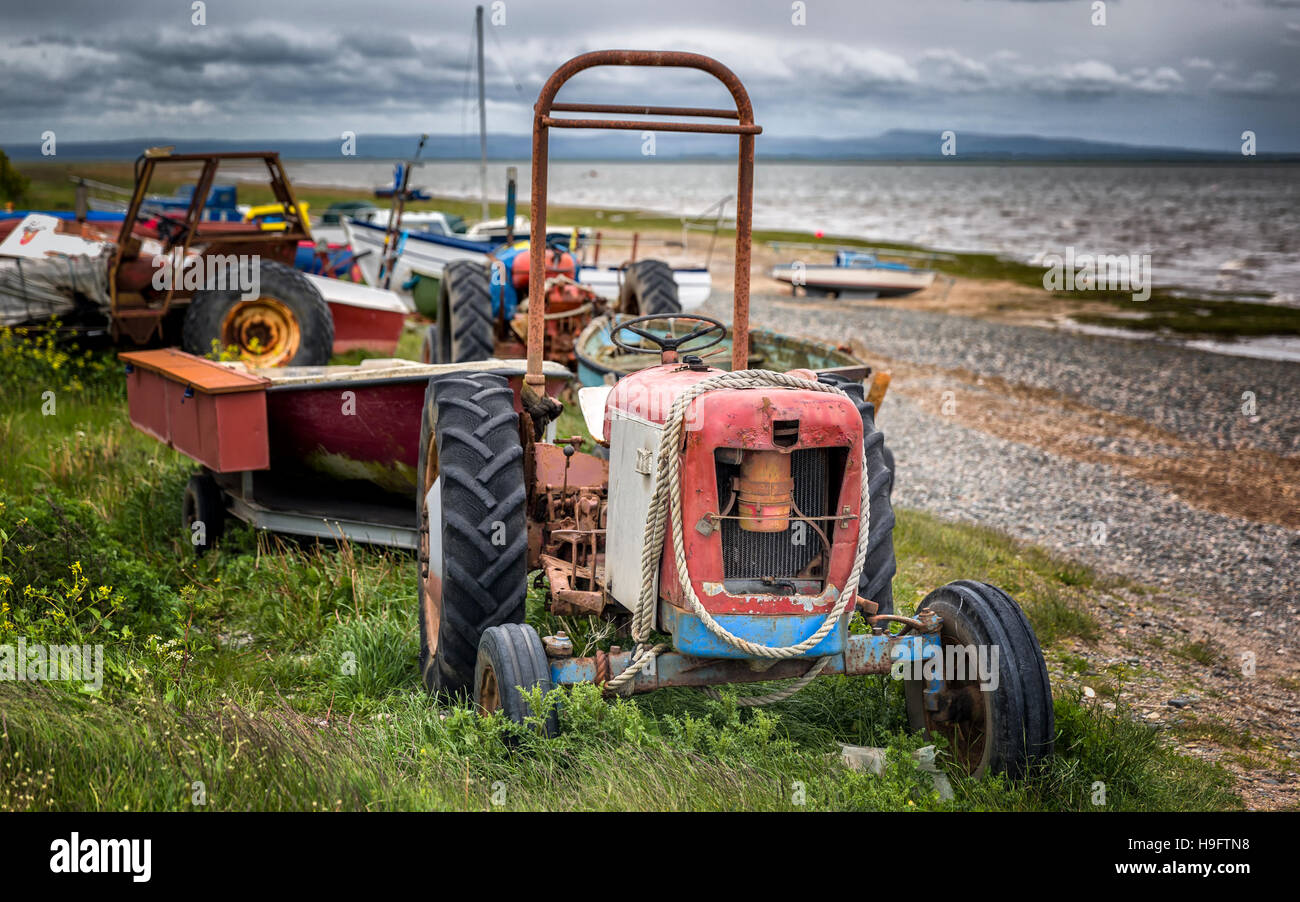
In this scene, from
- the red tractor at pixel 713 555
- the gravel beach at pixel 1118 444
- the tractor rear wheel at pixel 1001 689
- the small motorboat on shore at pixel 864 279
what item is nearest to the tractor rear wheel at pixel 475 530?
the red tractor at pixel 713 555

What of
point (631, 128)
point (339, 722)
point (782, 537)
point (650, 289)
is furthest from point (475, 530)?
point (650, 289)

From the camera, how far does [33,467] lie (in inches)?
280

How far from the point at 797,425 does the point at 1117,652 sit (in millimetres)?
3511

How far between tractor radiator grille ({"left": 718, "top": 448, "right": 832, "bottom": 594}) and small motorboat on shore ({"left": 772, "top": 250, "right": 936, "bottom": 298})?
23.8 meters

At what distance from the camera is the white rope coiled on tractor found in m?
3.40

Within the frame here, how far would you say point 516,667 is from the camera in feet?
11.9

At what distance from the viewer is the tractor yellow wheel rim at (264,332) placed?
9.21 m

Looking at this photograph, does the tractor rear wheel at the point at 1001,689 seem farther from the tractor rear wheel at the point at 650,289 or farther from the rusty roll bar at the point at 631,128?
the tractor rear wheel at the point at 650,289

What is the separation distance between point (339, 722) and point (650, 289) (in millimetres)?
6999

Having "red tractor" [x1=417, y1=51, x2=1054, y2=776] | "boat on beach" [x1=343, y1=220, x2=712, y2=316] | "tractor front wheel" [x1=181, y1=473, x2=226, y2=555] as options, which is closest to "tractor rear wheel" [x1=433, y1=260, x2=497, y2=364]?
"tractor front wheel" [x1=181, y1=473, x2=226, y2=555]

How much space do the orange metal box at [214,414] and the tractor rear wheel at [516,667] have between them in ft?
8.27

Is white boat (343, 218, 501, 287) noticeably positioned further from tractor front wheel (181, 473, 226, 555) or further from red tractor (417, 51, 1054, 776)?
red tractor (417, 51, 1054, 776)

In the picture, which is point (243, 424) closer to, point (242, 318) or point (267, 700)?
point (267, 700)

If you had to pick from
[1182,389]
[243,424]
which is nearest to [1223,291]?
[1182,389]
